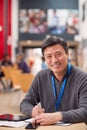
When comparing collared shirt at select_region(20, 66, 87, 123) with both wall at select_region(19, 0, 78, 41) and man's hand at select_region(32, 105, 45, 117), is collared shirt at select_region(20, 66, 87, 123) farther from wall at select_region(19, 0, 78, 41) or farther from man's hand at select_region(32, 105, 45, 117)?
wall at select_region(19, 0, 78, 41)

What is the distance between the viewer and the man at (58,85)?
9.65 ft

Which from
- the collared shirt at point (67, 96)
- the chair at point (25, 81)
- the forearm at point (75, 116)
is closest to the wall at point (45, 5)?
the chair at point (25, 81)

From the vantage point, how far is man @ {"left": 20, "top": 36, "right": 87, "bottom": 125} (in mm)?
2941

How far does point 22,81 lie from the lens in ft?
27.1

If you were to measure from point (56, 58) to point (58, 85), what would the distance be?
244 mm

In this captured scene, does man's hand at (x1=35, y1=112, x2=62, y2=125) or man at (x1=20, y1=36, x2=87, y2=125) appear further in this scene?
man at (x1=20, y1=36, x2=87, y2=125)

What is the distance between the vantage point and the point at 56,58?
299cm

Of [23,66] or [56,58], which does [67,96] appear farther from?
[23,66]

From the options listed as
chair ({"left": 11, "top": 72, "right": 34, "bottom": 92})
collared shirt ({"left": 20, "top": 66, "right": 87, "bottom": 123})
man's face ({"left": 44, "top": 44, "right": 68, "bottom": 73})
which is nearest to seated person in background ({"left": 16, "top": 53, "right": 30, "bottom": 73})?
chair ({"left": 11, "top": 72, "right": 34, "bottom": 92})

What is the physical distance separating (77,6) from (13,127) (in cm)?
1964

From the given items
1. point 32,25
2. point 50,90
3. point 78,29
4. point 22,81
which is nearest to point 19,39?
point 32,25

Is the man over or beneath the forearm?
over

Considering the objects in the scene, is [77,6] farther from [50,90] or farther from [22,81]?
[50,90]

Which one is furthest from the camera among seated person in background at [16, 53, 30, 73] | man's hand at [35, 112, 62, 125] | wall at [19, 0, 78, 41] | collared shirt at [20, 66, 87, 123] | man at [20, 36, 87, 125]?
wall at [19, 0, 78, 41]
